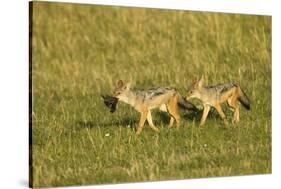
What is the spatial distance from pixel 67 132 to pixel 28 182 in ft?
1.64

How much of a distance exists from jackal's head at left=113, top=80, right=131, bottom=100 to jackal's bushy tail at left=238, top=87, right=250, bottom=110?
1095 millimetres

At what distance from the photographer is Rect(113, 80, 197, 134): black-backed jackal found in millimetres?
6488

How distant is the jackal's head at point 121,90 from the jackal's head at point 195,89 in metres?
0.57

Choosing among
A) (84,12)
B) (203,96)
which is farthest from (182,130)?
(84,12)

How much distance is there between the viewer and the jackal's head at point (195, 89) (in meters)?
6.76

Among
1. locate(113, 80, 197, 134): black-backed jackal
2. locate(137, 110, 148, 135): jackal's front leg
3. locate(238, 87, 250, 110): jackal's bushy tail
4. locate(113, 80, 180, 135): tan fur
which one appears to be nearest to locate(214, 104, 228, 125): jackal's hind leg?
locate(238, 87, 250, 110): jackal's bushy tail

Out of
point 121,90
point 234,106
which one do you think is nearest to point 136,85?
point 121,90

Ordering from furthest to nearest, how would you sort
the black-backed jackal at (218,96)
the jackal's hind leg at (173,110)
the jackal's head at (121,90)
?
the black-backed jackal at (218,96) → the jackal's hind leg at (173,110) → the jackal's head at (121,90)

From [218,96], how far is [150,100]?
0.69 meters

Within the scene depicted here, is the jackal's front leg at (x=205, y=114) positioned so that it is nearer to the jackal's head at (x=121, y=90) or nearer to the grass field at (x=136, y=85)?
the grass field at (x=136, y=85)

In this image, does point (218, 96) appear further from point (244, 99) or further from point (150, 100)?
point (150, 100)

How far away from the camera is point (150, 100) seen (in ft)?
21.6

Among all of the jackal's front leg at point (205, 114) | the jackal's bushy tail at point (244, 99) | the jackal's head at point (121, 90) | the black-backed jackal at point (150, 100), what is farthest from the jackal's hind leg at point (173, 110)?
the jackal's bushy tail at point (244, 99)

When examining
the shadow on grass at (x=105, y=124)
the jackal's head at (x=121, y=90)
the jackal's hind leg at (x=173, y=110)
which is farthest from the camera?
the jackal's hind leg at (x=173, y=110)
